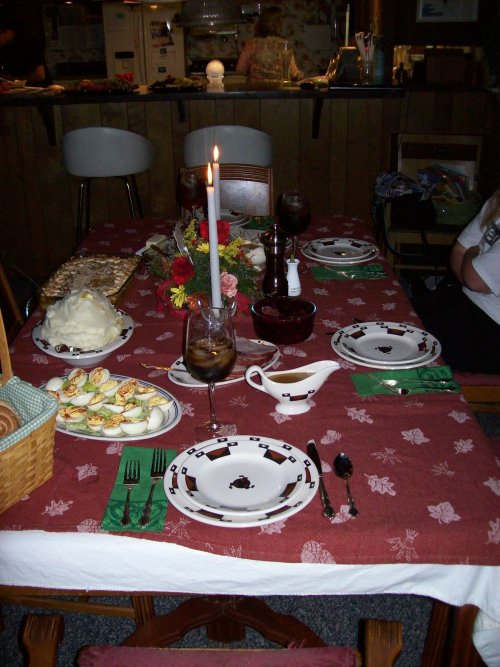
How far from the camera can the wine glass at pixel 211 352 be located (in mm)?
1204

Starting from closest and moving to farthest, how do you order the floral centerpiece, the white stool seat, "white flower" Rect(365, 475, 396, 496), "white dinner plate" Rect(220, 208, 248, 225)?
"white flower" Rect(365, 475, 396, 496) → the floral centerpiece → "white dinner plate" Rect(220, 208, 248, 225) → the white stool seat

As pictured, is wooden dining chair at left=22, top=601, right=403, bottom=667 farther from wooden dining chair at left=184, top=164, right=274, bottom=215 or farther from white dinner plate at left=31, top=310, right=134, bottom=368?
wooden dining chair at left=184, top=164, right=274, bottom=215

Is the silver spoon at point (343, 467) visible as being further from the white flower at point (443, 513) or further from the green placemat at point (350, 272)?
the green placemat at point (350, 272)

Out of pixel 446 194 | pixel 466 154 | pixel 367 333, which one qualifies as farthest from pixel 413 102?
pixel 367 333

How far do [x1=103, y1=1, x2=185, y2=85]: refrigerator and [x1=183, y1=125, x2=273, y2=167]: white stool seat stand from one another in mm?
3578

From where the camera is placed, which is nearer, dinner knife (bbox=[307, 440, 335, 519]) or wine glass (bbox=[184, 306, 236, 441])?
dinner knife (bbox=[307, 440, 335, 519])

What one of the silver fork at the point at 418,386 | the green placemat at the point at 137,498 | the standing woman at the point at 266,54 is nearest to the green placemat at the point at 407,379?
the silver fork at the point at 418,386

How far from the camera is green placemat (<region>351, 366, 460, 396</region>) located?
138 centimetres

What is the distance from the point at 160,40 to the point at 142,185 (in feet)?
10.1

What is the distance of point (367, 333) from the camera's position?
5.40 ft

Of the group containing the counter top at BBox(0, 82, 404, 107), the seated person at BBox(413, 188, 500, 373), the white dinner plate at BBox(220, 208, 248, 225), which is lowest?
the seated person at BBox(413, 188, 500, 373)

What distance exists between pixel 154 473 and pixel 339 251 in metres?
1.32

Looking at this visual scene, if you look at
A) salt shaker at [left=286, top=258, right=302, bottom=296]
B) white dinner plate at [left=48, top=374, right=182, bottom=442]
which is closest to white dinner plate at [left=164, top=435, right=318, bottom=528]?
white dinner plate at [left=48, top=374, right=182, bottom=442]

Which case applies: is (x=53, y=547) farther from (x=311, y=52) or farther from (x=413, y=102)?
(x=311, y=52)
